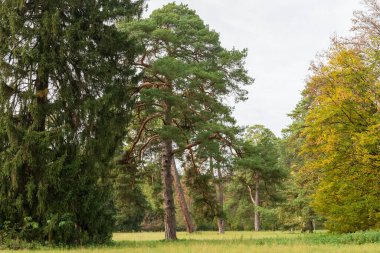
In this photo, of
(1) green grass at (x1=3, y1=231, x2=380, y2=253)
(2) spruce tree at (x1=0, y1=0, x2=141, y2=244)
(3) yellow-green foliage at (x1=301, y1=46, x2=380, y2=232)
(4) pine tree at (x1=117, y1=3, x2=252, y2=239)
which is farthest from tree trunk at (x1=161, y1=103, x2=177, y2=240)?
(3) yellow-green foliage at (x1=301, y1=46, x2=380, y2=232)

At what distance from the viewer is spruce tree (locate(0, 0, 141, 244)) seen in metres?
15.5

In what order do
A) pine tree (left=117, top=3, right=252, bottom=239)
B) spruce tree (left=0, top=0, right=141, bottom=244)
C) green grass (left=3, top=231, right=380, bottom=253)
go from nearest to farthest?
green grass (left=3, top=231, right=380, bottom=253) < spruce tree (left=0, top=0, right=141, bottom=244) < pine tree (left=117, top=3, right=252, bottom=239)

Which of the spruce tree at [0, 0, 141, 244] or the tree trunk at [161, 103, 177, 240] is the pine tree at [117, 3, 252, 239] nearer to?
the tree trunk at [161, 103, 177, 240]

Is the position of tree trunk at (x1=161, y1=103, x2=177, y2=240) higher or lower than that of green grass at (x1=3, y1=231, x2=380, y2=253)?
higher

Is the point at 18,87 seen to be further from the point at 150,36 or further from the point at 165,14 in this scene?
the point at 165,14

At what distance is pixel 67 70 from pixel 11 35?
2.50 metres

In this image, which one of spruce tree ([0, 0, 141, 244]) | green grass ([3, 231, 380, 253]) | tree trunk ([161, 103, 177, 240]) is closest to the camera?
green grass ([3, 231, 380, 253])

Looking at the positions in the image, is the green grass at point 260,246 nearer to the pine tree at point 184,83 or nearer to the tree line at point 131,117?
the tree line at point 131,117

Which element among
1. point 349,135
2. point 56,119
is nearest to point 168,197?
point 56,119

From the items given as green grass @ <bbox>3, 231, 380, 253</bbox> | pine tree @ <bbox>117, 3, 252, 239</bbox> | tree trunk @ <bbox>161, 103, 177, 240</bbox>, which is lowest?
green grass @ <bbox>3, 231, 380, 253</bbox>

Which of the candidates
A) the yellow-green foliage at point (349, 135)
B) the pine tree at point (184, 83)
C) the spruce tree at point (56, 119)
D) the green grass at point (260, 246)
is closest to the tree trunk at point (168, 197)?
the pine tree at point (184, 83)

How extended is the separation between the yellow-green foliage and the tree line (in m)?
0.06

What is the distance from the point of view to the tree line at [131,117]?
15828mm

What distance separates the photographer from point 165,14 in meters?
22.6
